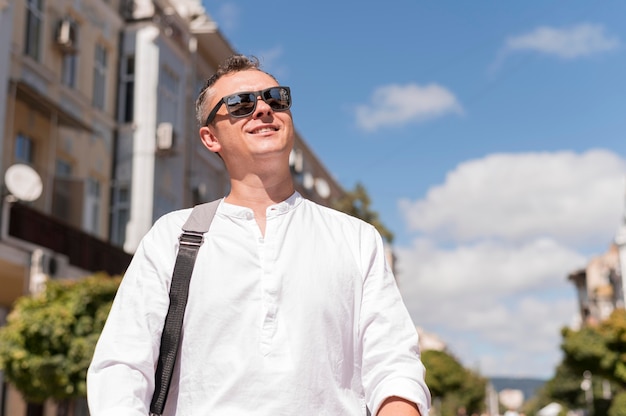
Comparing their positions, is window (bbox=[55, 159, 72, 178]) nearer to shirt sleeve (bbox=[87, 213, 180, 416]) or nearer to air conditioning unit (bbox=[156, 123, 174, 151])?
air conditioning unit (bbox=[156, 123, 174, 151])

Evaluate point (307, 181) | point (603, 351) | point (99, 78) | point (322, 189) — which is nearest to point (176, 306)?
point (99, 78)

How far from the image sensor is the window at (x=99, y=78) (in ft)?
81.7

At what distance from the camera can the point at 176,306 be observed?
248cm

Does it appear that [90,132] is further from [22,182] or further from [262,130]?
[262,130]

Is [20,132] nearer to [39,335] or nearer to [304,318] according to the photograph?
[39,335]

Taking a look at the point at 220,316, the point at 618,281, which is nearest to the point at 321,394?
the point at 220,316

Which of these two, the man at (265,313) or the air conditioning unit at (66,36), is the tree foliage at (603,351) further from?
the man at (265,313)

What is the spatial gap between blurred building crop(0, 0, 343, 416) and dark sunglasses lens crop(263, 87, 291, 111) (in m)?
16.7

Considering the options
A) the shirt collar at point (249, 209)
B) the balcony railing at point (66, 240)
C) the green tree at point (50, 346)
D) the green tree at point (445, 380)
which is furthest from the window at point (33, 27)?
the green tree at point (445, 380)

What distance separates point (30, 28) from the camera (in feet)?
69.3

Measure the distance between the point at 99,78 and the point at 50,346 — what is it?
37.2 ft

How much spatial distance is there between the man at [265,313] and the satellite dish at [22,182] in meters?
16.7

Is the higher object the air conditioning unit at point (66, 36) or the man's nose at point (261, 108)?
the air conditioning unit at point (66, 36)

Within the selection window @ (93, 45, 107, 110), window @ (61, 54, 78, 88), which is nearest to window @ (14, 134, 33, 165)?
window @ (61, 54, 78, 88)
